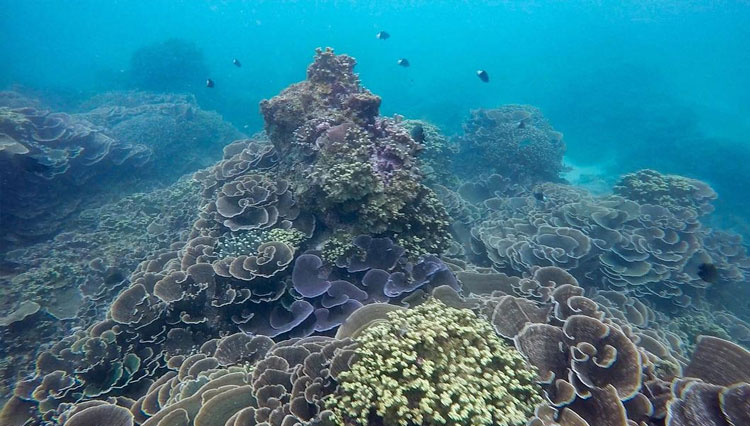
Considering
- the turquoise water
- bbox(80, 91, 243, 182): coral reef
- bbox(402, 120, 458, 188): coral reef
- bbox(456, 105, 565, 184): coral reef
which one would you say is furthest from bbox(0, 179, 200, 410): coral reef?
bbox(456, 105, 565, 184): coral reef

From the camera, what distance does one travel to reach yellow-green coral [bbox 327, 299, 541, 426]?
8.50ft

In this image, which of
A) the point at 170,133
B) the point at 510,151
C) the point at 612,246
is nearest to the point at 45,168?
the point at 170,133

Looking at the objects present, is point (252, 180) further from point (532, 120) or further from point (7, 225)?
point (532, 120)

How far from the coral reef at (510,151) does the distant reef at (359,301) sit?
148 inches

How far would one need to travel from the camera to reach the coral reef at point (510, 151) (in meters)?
15.1

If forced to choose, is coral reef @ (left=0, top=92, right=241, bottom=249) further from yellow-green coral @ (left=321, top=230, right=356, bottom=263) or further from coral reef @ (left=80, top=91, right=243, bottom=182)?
yellow-green coral @ (left=321, top=230, right=356, bottom=263)

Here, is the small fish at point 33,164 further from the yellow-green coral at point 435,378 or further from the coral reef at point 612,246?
the coral reef at point 612,246

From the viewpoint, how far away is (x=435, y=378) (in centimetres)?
280

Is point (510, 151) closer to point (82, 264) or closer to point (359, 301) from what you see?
point (359, 301)

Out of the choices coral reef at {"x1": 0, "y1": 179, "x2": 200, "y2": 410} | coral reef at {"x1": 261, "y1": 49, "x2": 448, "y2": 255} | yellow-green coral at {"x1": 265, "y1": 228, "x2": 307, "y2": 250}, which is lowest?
coral reef at {"x1": 0, "y1": 179, "x2": 200, "y2": 410}

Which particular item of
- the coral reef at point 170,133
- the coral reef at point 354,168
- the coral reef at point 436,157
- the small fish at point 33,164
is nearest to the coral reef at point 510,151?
the coral reef at point 436,157

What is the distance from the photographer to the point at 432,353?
2971mm

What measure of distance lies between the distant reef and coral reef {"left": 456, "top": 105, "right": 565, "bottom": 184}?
375 cm

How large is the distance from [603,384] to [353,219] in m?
3.85
